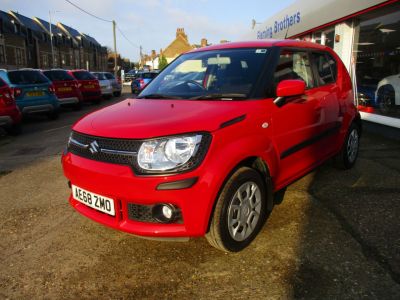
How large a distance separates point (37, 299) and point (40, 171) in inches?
133

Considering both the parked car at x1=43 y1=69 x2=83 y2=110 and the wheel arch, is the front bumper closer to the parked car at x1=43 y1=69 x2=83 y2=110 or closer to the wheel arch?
the wheel arch

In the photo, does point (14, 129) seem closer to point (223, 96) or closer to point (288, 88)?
point (223, 96)

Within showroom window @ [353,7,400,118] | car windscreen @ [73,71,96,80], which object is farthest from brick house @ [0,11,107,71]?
showroom window @ [353,7,400,118]

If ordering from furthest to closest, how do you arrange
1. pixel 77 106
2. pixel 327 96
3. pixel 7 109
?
pixel 77 106 < pixel 7 109 < pixel 327 96

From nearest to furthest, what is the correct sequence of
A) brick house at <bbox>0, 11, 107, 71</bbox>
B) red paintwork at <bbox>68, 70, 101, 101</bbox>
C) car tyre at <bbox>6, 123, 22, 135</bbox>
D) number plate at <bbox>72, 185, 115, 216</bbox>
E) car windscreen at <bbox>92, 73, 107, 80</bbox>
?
number plate at <bbox>72, 185, 115, 216</bbox>
car tyre at <bbox>6, 123, 22, 135</bbox>
red paintwork at <bbox>68, 70, 101, 101</bbox>
car windscreen at <bbox>92, 73, 107, 80</bbox>
brick house at <bbox>0, 11, 107, 71</bbox>

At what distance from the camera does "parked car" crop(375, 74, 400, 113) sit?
7.63 m

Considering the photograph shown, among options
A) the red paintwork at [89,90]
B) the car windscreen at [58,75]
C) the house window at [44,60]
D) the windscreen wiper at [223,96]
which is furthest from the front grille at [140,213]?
the house window at [44,60]

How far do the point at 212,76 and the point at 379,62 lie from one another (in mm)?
6374

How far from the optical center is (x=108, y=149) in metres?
2.70

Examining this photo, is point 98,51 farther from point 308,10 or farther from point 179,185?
point 179,185

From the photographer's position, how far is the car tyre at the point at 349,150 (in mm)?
4854

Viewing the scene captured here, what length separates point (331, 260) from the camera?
2.82m

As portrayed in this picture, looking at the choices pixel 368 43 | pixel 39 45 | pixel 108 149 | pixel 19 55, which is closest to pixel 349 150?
pixel 108 149

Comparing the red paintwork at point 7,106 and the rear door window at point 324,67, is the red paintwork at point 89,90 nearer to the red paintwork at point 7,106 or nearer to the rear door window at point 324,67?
the red paintwork at point 7,106
